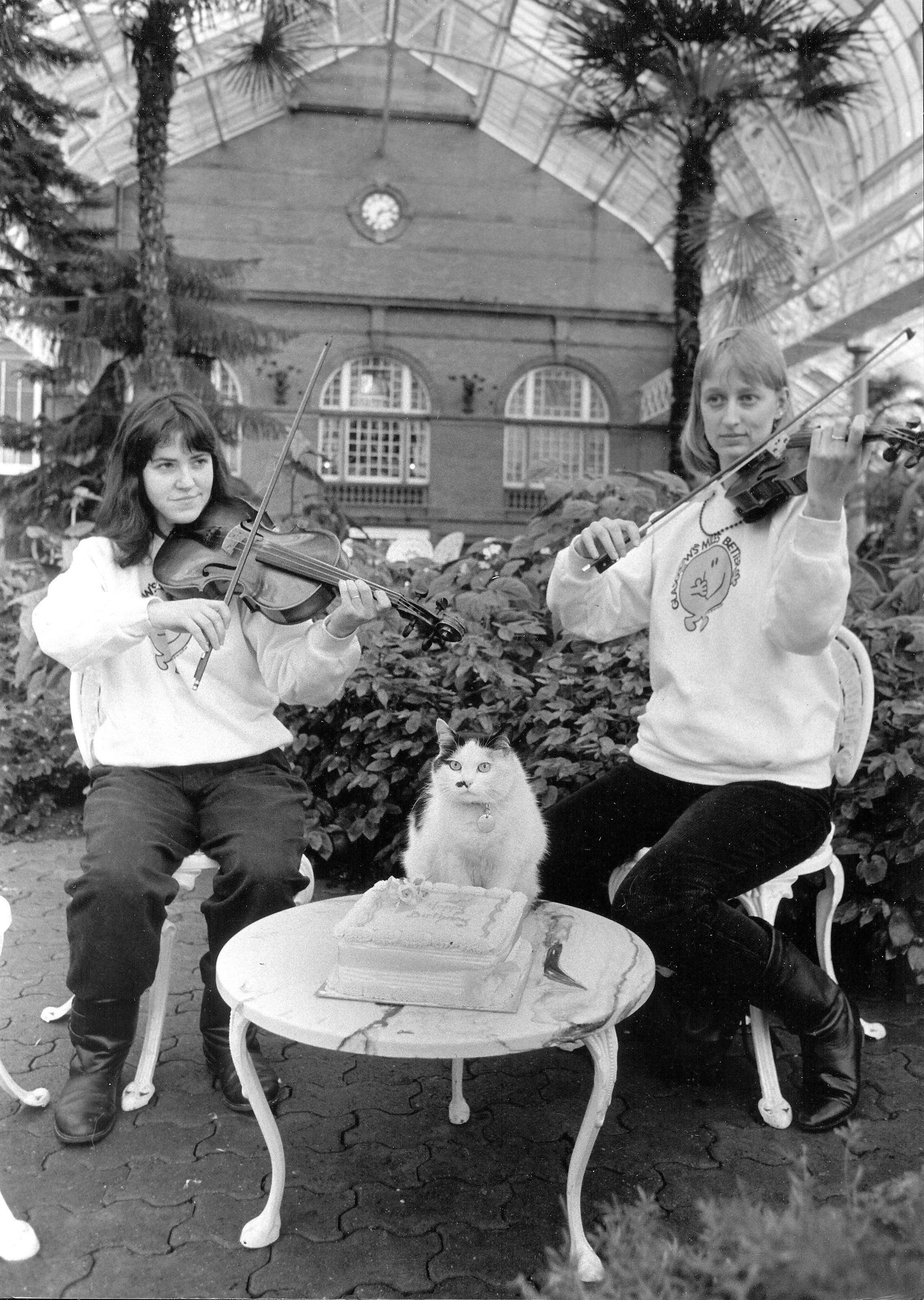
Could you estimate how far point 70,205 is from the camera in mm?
4742

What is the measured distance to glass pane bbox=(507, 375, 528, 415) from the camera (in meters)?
5.84

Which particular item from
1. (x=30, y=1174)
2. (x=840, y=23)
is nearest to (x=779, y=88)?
(x=840, y=23)

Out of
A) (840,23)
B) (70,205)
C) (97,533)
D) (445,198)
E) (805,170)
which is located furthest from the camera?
(445,198)

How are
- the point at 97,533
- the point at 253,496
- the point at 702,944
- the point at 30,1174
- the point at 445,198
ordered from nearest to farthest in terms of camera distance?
the point at 30,1174, the point at 702,944, the point at 97,533, the point at 253,496, the point at 445,198

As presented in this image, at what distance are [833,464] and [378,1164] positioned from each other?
4.96ft

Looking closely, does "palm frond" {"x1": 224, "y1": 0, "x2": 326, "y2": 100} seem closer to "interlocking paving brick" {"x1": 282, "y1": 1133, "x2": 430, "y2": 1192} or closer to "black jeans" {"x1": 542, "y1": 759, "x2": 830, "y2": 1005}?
"black jeans" {"x1": 542, "y1": 759, "x2": 830, "y2": 1005}

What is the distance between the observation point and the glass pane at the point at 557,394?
5.65 m

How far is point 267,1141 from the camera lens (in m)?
1.59

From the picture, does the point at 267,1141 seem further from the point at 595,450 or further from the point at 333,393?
the point at 595,450

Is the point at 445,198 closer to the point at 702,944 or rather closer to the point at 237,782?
the point at 237,782

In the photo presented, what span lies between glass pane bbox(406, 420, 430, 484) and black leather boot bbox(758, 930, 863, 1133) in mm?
3985

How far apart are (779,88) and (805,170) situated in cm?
54

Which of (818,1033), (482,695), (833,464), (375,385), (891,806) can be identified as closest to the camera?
(833,464)

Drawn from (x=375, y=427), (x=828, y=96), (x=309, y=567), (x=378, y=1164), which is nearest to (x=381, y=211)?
(x=375, y=427)
